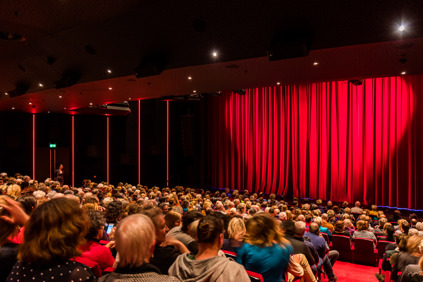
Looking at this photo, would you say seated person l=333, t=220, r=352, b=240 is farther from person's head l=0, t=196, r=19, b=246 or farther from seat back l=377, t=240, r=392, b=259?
person's head l=0, t=196, r=19, b=246

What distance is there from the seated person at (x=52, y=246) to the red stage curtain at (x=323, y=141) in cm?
1215

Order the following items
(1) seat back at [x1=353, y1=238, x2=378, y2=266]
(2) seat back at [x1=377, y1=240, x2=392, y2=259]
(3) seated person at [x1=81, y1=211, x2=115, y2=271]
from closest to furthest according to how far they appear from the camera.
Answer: (3) seated person at [x1=81, y1=211, x2=115, y2=271] < (2) seat back at [x1=377, y1=240, x2=392, y2=259] < (1) seat back at [x1=353, y1=238, x2=378, y2=266]

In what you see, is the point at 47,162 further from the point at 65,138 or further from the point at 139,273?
the point at 139,273

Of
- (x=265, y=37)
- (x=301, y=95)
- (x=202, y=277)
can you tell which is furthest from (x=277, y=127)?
(x=202, y=277)

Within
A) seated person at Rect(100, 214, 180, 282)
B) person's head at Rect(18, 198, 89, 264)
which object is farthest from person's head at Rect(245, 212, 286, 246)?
person's head at Rect(18, 198, 89, 264)

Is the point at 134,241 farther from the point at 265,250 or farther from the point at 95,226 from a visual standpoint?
the point at 265,250

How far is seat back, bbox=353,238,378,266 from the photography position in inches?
231

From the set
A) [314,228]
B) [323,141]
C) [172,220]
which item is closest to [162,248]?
[172,220]

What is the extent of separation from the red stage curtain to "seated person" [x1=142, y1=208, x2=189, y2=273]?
37.0 ft

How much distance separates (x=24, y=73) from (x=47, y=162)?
8.04 meters

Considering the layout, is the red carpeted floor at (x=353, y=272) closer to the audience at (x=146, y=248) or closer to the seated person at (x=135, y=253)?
the audience at (x=146, y=248)

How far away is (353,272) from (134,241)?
5362 millimetres

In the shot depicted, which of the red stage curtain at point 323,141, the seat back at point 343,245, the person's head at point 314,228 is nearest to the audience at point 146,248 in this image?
the person's head at point 314,228

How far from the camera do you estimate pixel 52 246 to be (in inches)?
60.9
